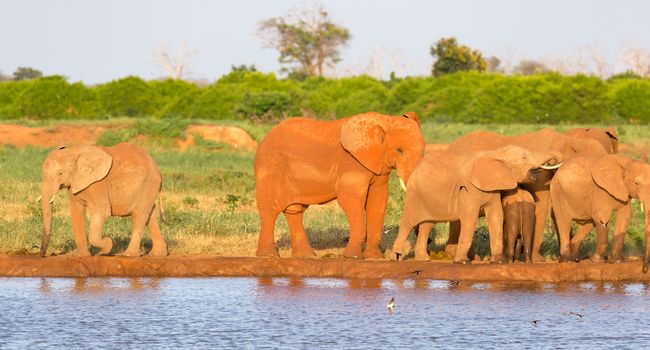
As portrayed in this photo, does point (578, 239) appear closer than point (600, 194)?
No

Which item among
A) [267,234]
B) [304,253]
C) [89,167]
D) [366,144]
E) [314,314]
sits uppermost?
[366,144]

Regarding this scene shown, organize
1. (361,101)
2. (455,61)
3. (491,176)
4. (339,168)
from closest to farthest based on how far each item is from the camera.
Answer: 1. (491,176)
2. (339,168)
3. (361,101)
4. (455,61)

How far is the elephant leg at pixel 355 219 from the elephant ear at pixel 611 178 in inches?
104

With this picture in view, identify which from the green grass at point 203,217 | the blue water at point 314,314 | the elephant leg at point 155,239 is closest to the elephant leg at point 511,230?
the blue water at point 314,314

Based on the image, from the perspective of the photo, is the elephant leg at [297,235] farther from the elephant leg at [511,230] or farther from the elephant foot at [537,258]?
the elephant foot at [537,258]

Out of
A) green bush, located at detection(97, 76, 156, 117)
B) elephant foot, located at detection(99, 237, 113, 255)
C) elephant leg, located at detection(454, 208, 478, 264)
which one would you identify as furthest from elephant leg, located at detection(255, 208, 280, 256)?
green bush, located at detection(97, 76, 156, 117)

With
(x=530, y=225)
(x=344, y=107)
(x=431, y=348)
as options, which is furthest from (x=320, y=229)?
(x=344, y=107)

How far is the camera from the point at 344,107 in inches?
1972

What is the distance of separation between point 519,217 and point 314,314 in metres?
3.63

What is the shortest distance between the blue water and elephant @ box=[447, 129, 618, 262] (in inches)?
63.4

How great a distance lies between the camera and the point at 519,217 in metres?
15.2

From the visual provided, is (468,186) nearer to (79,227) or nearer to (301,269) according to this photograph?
(301,269)

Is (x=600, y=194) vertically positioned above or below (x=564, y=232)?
above

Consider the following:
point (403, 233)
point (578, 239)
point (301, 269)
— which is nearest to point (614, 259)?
point (578, 239)
